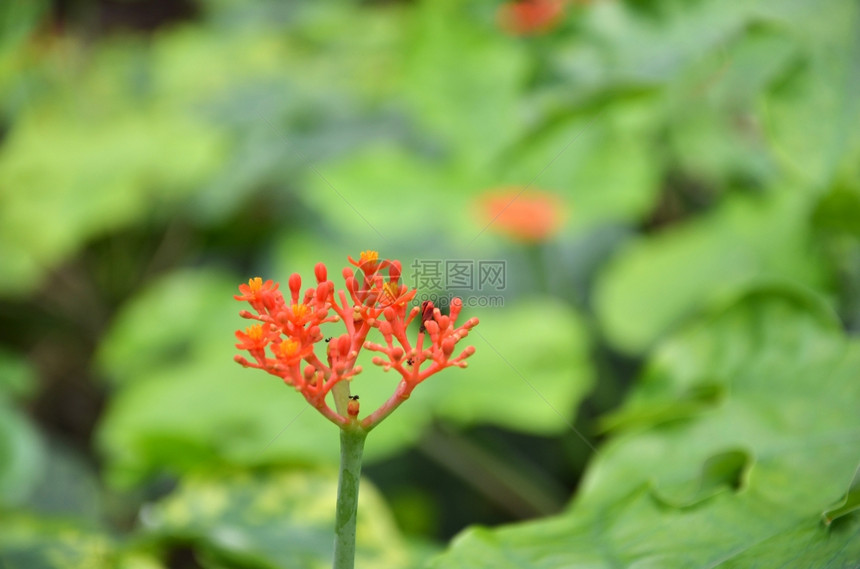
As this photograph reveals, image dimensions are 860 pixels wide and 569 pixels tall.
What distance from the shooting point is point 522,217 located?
1246 mm

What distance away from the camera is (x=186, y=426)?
3.74 ft

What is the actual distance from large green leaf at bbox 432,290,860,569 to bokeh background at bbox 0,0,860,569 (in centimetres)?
1

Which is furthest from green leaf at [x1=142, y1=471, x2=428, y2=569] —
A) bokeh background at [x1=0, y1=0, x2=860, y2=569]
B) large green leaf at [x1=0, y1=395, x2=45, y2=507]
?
large green leaf at [x1=0, y1=395, x2=45, y2=507]

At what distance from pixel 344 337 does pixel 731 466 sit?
35 centimetres

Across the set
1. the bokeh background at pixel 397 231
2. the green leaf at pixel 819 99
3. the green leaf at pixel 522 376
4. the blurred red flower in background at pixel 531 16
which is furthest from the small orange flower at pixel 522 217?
Answer: the green leaf at pixel 819 99

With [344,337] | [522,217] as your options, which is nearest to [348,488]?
[344,337]

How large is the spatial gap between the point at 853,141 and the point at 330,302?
24.1 inches

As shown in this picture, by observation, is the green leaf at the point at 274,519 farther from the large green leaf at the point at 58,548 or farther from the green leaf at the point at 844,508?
the green leaf at the point at 844,508

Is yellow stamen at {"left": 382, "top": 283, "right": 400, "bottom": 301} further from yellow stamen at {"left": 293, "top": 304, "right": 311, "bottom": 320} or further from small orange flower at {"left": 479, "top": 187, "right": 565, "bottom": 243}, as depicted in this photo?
small orange flower at {"left": 479, "top": 187, "right": 565, "bottom": 243}

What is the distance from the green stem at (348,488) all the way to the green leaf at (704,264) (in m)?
0.75

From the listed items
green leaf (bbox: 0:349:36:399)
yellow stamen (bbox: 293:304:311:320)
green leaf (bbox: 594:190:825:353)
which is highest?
green leaf (bbox: 0:349:36:399)

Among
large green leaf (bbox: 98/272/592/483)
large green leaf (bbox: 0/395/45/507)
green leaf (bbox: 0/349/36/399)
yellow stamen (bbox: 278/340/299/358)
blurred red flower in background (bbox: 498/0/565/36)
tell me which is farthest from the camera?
green leaf (bbox: 0/349/36/399)

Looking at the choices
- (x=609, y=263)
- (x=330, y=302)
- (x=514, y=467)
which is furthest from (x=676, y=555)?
(x=609, y=263)

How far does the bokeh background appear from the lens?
2.48ft
